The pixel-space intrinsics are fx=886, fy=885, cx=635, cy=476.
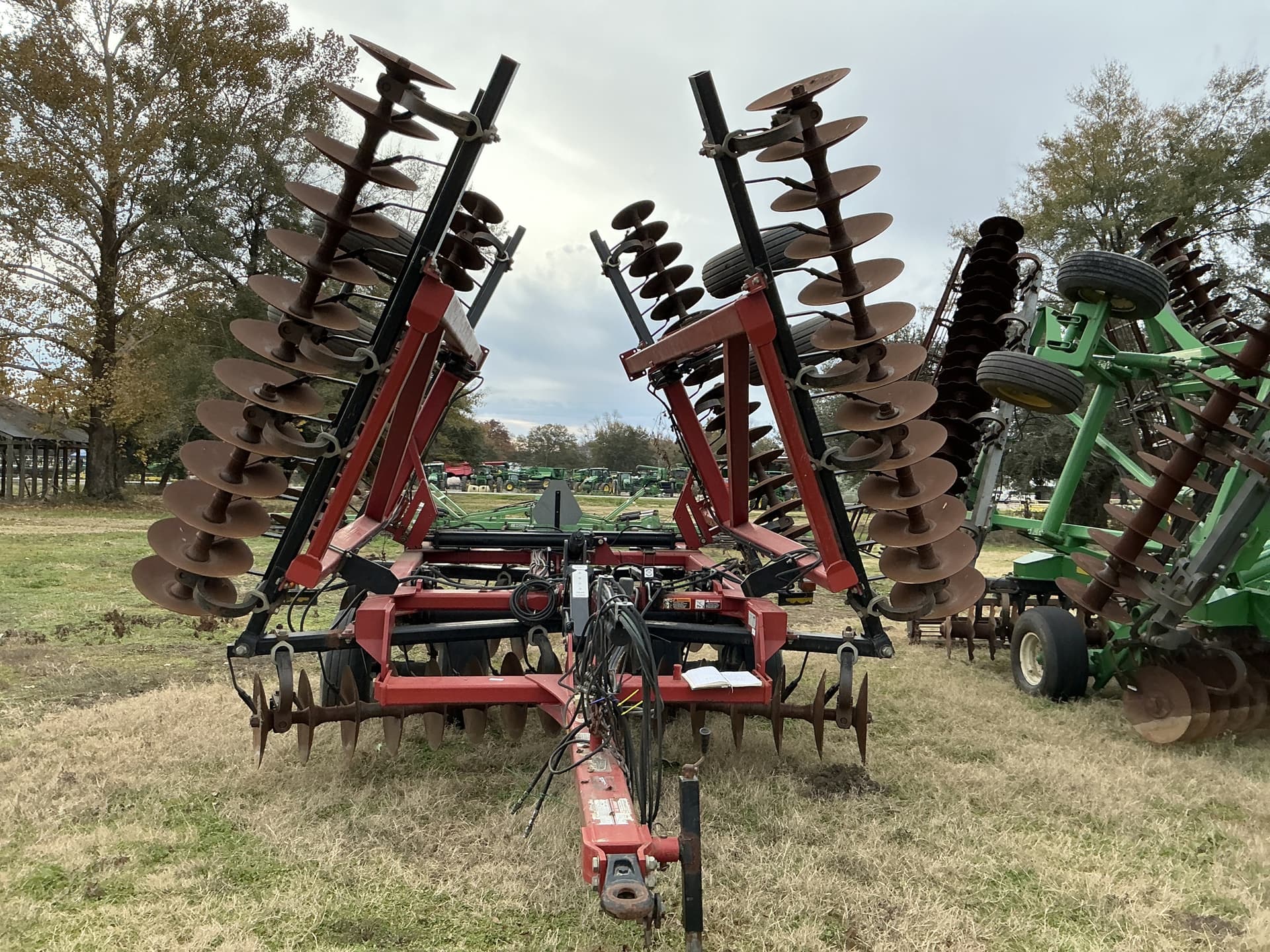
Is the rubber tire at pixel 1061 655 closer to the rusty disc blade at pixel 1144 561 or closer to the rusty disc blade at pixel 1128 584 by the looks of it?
the rusty disc blade at pixel 1128 584

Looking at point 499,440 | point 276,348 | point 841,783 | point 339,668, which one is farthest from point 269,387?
point 499,440

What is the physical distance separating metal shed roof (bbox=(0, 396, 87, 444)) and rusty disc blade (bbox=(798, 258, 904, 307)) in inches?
971

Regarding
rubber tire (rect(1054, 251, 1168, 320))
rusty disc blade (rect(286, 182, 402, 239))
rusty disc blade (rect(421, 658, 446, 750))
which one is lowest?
rusty disc blade (rect(421, 658, 446, 750))

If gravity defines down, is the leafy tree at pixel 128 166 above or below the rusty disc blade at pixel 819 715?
above

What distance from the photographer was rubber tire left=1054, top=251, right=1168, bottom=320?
240 inches

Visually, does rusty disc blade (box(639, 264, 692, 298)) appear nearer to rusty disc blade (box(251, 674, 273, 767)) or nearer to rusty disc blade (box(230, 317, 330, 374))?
rusty disc blade (box(230, 317, 330, 374))

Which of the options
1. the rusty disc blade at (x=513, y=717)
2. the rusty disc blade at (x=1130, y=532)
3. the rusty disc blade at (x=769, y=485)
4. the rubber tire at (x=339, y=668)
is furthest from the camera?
the rusty disc blade at (x=769, y=485)

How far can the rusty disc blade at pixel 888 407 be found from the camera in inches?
158

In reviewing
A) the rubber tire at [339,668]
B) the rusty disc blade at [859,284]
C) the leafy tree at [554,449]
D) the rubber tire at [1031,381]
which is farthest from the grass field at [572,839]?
the leafy tree at [554,449]

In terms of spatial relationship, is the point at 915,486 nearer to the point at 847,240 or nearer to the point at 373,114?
the point at 847,240

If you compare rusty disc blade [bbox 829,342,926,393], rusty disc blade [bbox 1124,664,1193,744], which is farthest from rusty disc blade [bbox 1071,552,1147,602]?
rusty disc blade [bbox 829,342,926,393]

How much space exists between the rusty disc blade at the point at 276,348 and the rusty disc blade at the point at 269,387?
0.21ft

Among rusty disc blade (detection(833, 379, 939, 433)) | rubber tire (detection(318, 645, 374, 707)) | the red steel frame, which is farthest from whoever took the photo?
rubber tire (detection(318, 645, 374, 707))

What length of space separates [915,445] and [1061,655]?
117 inches
